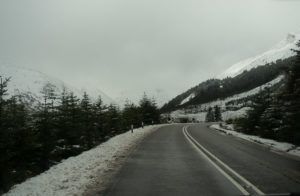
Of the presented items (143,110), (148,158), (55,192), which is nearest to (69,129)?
(148,158)

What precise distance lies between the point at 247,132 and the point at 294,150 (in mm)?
15092

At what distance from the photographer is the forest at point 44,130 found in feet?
53.4

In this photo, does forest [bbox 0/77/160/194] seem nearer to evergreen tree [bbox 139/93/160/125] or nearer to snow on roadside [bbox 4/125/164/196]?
snow on roadside [bbox 4/125/164/196]

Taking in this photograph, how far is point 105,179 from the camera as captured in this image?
1208cm

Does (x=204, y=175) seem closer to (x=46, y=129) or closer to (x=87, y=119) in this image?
(x=46, y=129)

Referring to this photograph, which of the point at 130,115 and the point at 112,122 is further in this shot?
the point at 130,115

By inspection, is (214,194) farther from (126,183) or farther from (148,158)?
(148,158)

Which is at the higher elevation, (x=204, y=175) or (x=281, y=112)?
(x=281, y=112)

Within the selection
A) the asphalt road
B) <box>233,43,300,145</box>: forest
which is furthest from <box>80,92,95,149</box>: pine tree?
the asphalt road

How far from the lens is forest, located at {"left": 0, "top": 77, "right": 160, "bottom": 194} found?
16.3 metres

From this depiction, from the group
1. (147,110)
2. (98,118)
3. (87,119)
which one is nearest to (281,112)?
→ (87,119)

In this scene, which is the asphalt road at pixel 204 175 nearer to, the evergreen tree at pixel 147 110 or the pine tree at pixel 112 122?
the pine tree at pixel 112 122

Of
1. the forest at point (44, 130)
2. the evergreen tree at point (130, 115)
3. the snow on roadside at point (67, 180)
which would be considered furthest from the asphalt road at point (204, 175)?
the evergreen tree at point (130, 115)

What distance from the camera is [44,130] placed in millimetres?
22797
